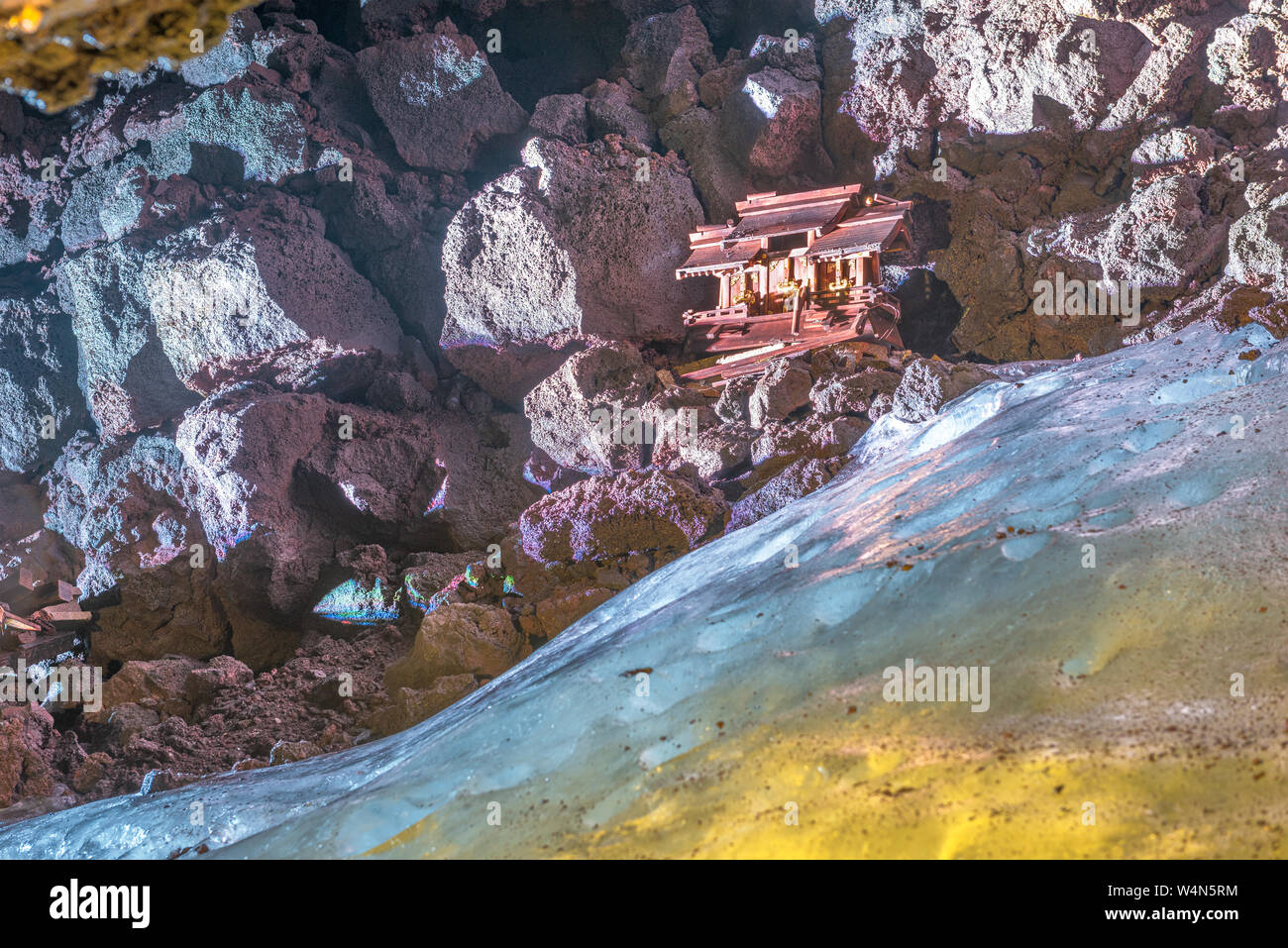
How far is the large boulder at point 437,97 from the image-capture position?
31.4 feet

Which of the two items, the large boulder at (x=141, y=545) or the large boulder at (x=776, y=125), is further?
the large boulder at (x=776, y=125)

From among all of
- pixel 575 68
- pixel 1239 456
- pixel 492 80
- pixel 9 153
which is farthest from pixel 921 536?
pixel 9 153

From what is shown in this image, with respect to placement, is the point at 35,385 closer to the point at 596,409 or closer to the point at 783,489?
the point at 596,409

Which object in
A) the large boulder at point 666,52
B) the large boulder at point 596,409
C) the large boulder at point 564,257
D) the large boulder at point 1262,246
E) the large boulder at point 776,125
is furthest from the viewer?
the large boulder at point 666,52

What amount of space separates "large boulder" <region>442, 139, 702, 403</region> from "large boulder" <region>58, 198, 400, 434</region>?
1.17 m

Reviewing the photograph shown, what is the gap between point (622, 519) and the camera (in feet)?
23.6

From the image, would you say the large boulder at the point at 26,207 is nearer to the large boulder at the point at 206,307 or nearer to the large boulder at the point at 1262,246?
the large boulder at the point at 206,307

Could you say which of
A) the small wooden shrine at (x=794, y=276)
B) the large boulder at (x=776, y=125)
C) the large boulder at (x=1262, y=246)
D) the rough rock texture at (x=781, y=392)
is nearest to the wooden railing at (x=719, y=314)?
the small wooden shrine at (x=794, y=276)

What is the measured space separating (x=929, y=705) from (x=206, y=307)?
840cm

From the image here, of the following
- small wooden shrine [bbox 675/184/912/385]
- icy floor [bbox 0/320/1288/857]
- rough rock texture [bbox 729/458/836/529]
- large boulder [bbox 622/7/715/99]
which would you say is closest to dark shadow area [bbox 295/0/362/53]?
large boulder [bbox 622/7/715/99]

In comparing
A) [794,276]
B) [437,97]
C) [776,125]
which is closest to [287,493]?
[437,97]

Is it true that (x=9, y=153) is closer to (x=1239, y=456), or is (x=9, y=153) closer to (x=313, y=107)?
(x=313, y=107)

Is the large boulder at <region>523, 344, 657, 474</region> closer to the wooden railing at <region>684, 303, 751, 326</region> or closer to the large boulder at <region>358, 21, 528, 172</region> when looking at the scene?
the wooden railing at <region>684, 303, 751, 326</region>

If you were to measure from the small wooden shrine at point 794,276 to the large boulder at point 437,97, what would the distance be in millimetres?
2992
